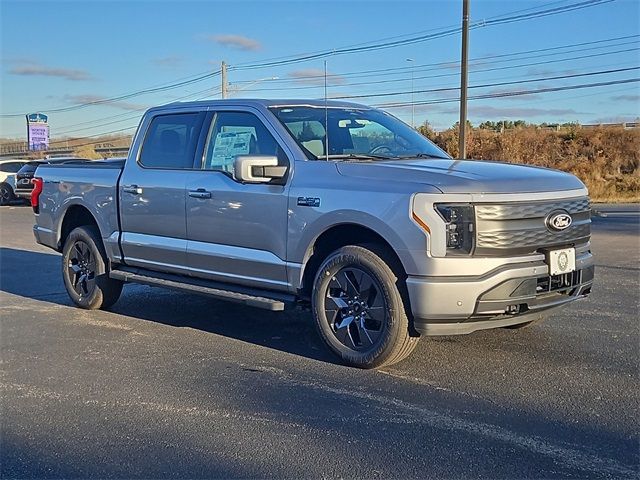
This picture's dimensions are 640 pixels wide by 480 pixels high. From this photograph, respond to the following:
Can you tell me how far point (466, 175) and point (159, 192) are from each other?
2952 mm

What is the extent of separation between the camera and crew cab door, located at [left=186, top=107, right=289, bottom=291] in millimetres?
5516

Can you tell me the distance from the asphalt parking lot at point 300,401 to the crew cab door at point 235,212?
Result: 639 mm

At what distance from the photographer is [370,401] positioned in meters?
4.37

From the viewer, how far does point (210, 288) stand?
6.04 m

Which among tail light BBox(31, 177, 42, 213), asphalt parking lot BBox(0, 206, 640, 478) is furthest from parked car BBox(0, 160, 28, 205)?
asphalt parking lot BBox(0, 206, 640, 478)

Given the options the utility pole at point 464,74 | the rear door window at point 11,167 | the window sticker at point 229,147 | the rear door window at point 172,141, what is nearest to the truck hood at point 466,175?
the window sticker at point 229,147

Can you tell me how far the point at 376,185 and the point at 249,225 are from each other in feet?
4.10

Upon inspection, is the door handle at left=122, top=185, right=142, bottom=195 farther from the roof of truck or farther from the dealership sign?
the dealership sign

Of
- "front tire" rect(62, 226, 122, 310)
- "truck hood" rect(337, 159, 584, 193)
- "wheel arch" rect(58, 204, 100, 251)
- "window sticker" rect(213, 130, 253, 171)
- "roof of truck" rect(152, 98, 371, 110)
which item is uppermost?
"roof of truck" rect(152, 98, 371, 110)

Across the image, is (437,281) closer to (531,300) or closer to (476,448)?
(531,300)

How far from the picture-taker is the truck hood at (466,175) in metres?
4.63

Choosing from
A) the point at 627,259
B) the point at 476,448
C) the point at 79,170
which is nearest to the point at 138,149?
the point at 79,170

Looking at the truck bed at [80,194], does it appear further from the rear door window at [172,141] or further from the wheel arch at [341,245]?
the wheel arch at [341,245]

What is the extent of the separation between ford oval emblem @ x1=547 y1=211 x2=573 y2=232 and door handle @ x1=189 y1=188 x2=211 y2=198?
2.76m
